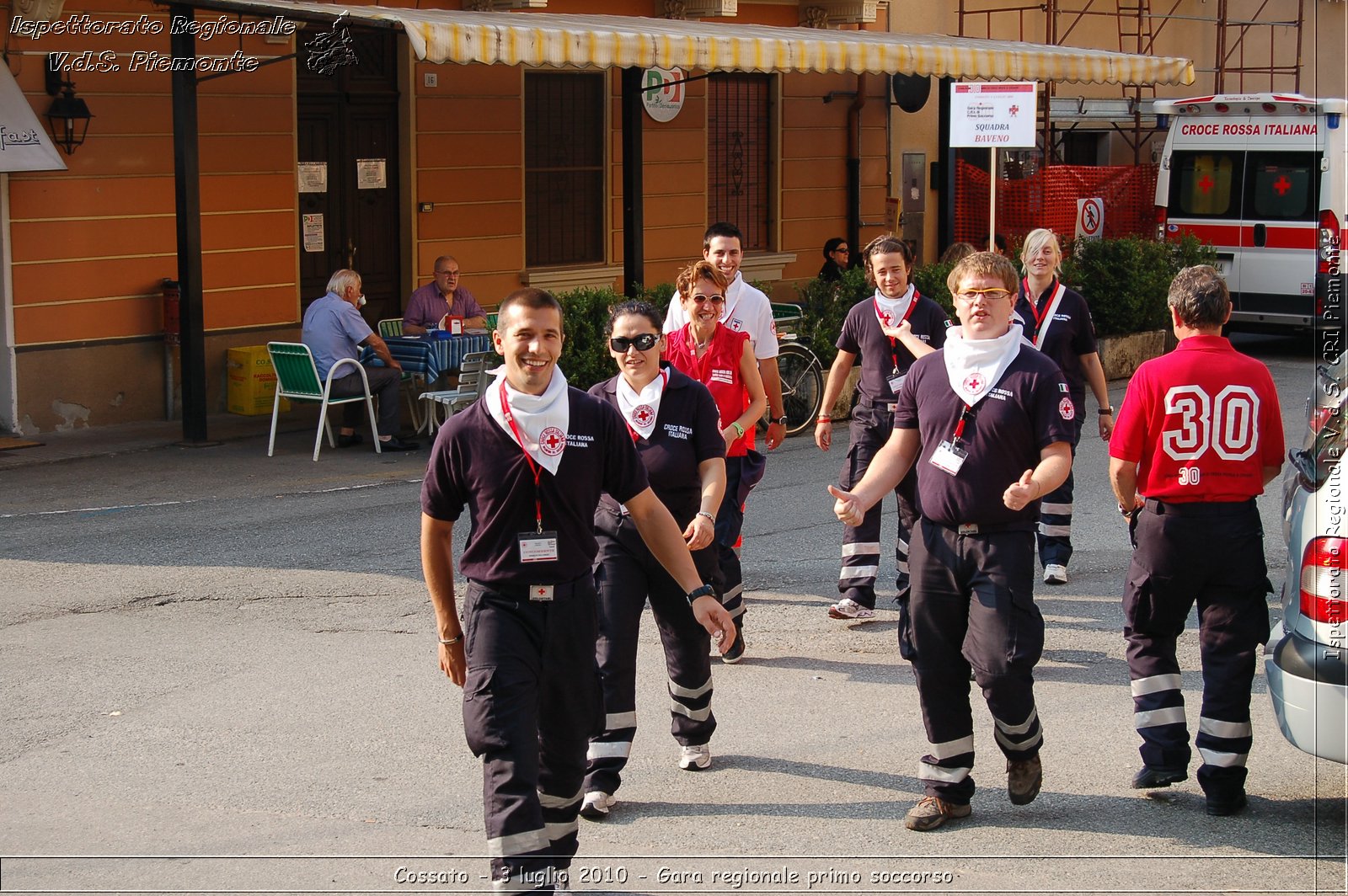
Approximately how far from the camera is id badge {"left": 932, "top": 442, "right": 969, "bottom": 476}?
5176 mm

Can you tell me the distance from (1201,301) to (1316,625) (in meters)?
1.15

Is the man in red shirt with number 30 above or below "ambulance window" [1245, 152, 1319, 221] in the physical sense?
below

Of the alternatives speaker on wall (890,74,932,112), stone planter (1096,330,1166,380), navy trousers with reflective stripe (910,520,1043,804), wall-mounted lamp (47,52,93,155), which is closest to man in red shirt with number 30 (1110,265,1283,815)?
navy trousers with reflective stripe (910,520,1043,804)

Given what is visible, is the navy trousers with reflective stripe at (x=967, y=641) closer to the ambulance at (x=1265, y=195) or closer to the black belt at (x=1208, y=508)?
the black belt at (x=1208, y=508)

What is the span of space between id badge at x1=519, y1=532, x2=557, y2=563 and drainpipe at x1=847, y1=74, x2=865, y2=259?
1655 centimetres

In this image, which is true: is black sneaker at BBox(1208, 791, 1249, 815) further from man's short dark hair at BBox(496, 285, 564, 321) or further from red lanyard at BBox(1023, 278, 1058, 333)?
red lanyard at BBox(1023, 278, 1058, 333)

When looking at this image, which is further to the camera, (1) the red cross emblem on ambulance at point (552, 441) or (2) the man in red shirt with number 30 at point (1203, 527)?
(2) the man in red shirt with number 30 at point (1203, 527)

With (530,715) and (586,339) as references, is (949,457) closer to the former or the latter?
(530,715)

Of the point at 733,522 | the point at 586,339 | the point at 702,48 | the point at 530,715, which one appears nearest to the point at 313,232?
the point at 586,339

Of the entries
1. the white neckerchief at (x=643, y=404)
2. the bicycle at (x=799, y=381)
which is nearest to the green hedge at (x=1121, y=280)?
the bicycle at (x=799, y=381)

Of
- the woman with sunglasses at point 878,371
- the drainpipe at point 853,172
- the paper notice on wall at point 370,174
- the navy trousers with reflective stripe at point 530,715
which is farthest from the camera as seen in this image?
the drainpipe at point 853,172

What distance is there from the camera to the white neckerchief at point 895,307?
25.5 feet

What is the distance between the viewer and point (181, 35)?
11977mm

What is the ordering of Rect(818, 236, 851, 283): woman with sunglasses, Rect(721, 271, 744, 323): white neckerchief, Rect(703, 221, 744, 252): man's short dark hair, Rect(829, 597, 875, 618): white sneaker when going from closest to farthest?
Rect(703, 221, 744, 252): man's short dark hair < Rect(721, 271, 744, 323): white neckerchief < Rect(829, 597, 875, 618): white sneaker < Rect(818, 236, 851, 283): woman with sunglasses
